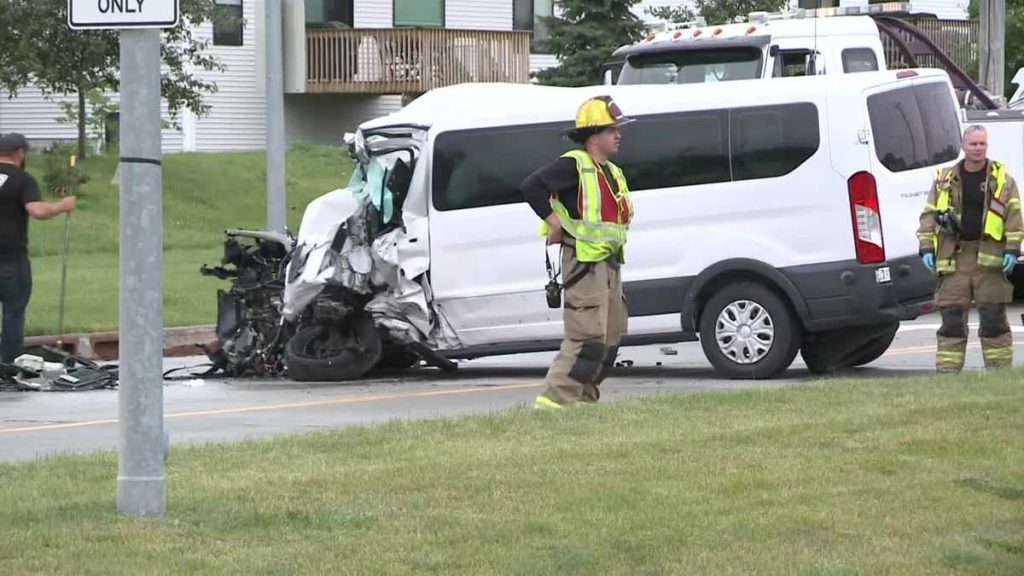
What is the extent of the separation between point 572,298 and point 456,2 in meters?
30.6

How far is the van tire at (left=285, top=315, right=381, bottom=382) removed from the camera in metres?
14.9

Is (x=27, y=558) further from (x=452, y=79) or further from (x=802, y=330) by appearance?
(x=452, y=79)

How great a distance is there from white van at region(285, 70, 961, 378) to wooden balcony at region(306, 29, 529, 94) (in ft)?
75.1

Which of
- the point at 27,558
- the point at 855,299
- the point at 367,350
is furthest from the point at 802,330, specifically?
the point at 27,558

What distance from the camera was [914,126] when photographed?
46.9 feet

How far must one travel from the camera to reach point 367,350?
1490cm

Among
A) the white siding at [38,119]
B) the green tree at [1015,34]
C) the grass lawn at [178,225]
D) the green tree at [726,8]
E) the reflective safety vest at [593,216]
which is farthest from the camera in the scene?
Result: the green tree at [1015,34]

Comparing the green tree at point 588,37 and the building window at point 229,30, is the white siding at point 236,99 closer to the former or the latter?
the building window at point 229,30

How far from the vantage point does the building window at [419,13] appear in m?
40.1

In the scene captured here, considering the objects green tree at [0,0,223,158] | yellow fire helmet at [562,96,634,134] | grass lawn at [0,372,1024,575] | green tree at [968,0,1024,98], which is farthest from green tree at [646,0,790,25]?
grass lawn at [0,372,1024,575]

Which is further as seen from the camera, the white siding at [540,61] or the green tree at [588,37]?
the white siding at [540,61]

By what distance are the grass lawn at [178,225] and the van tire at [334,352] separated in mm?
4372

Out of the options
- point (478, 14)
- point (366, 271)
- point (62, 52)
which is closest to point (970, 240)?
point (366, 271)

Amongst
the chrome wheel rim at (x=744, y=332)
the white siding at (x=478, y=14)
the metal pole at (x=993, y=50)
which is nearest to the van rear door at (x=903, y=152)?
the chrome wheel rim at (x=744, y=332)
